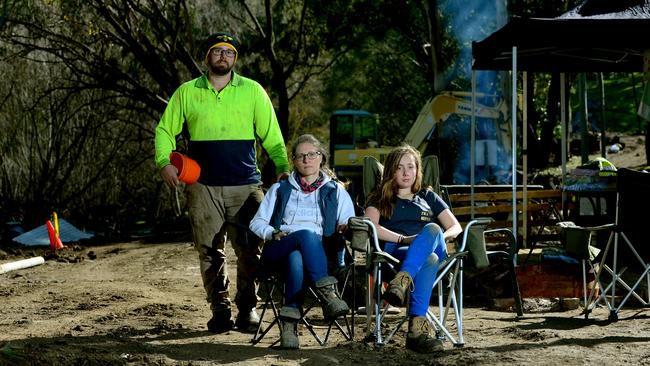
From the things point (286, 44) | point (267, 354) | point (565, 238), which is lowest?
point (267, 354)

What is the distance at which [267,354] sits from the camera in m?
6.09

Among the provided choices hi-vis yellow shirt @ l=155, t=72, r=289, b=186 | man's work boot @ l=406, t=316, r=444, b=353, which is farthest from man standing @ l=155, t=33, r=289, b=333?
man's work boot @ l=406, t=316, r=444, b=353

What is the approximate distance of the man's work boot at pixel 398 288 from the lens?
237 inches

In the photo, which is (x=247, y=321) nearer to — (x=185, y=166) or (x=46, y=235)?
(x=185, y=166)

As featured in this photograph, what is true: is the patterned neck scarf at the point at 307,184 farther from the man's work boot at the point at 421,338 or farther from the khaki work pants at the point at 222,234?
the man's work boot at the point at 421,338

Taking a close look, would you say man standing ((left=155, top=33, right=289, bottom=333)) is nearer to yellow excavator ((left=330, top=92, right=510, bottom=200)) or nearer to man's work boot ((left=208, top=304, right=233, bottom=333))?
man's work boot ((left=208, top=304, right=233, bottom=333))

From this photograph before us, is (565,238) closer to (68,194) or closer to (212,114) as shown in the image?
(212,114)

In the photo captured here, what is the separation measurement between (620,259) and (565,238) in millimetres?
400

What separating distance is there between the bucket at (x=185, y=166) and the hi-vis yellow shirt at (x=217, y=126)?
8cm

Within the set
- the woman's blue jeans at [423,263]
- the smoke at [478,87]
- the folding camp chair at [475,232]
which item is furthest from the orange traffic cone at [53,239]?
the woman's blue jeans at [423,263]

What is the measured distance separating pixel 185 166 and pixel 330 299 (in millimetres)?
1282

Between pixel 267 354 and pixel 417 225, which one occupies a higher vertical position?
pixel 417 225

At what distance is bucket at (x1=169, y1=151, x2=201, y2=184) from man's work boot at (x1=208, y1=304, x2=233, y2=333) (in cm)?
81

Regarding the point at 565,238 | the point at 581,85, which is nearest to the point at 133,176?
the point at 581,85
